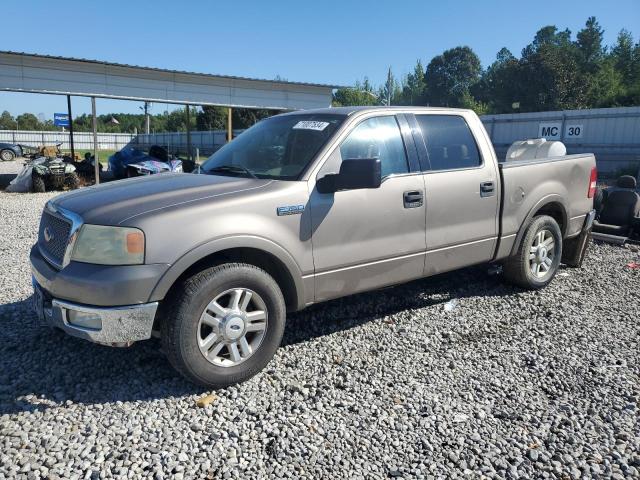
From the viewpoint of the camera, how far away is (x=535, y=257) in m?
5.36

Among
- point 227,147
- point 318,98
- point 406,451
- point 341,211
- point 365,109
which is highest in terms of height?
point 318,98

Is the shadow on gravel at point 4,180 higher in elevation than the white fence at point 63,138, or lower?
lower

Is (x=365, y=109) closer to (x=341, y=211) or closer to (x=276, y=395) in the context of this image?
(x=341, y=211)

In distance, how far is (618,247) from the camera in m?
7.46

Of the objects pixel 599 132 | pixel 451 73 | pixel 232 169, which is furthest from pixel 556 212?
pixel 451 73

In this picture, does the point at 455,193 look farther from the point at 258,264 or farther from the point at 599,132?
the point at 599,132

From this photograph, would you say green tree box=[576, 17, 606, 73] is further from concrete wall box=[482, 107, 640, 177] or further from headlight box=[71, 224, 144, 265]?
headlight box=[71, 224, 144, 265]

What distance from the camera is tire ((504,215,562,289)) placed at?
5.18 metres

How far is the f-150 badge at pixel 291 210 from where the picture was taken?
136 inches

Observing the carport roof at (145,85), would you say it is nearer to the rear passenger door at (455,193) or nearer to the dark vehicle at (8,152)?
the rear passenger door at (455,193)

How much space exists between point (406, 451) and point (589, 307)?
319 centimetres

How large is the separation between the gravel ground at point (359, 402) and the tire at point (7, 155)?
3191cm

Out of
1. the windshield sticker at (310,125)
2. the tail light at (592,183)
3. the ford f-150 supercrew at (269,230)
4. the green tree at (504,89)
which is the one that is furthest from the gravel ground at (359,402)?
the green tree at (504,89)

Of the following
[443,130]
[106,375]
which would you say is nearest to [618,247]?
[443,130]
